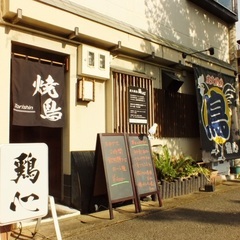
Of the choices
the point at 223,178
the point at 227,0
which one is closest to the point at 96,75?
the point at 223,178

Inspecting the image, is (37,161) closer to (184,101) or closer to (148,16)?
(148,16)

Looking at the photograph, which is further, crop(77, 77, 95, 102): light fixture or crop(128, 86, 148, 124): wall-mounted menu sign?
crop(128, 86, 148, 124): wall-mounted menu sign

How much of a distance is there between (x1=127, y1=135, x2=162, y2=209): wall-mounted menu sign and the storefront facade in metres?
0.87

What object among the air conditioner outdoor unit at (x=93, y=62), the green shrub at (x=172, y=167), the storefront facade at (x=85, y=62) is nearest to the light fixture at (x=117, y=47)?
the storefront facade at (x=85, y=62)

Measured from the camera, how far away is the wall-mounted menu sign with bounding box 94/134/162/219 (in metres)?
6.61

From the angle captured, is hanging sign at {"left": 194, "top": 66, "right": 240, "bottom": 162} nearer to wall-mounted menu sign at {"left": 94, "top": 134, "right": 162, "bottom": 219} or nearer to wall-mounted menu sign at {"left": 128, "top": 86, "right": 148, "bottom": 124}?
wall-mounted menu sign at {"left": 128, "top": 86, "right": 148, "bottom": 124}

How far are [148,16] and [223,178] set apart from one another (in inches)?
243

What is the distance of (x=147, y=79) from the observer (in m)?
9.30

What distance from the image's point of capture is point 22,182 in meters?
4.34

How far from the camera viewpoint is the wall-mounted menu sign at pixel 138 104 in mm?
8594

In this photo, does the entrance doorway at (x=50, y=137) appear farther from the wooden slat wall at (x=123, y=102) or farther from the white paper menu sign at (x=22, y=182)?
the white paper menu sign at (x=22, y=182)

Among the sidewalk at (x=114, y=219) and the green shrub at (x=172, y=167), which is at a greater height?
the green shrub at (x=172, y=167)

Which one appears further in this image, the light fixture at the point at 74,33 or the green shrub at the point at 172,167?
the green shrub at the point at 172,167

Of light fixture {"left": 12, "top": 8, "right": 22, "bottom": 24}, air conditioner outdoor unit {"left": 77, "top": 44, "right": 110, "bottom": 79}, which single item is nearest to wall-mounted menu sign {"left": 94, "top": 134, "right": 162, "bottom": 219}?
air conditioner outdoor unit {"left": 77, "top": 44, "right": 110, "bottom": 79}
